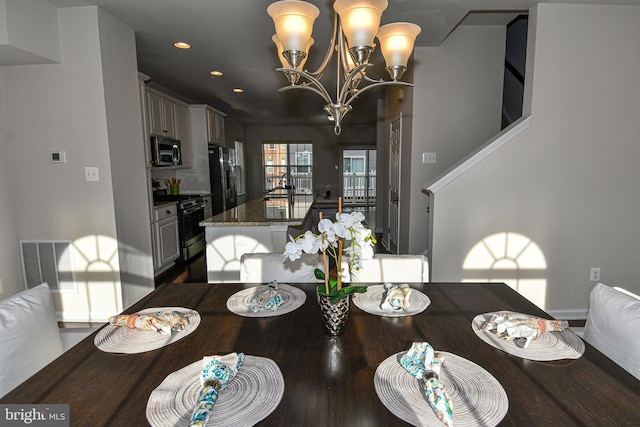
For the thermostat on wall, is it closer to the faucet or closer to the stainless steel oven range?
the stainless steel oven range

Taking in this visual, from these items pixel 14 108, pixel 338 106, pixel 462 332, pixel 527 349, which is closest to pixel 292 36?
pixel 338 106

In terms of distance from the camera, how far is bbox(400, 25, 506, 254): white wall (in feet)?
11.4

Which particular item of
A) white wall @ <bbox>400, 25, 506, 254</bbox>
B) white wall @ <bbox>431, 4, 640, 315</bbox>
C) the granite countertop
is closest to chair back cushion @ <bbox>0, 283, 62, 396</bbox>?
the granite countertop

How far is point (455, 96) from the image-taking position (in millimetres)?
3537

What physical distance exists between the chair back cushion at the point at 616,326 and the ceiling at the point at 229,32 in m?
2.20

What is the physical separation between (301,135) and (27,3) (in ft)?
25.0

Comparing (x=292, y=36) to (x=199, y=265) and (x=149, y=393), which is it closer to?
(x=149, y=393)

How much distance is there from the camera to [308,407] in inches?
32.5

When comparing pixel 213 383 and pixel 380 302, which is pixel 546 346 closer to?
pixel 380 302

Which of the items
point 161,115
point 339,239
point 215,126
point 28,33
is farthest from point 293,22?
point 215,126

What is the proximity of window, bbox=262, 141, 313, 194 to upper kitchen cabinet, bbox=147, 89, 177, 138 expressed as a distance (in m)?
4.96

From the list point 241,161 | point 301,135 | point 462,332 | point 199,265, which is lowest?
point 199,265

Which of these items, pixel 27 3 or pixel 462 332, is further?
pixel 27 3

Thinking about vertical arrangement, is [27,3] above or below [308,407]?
above
